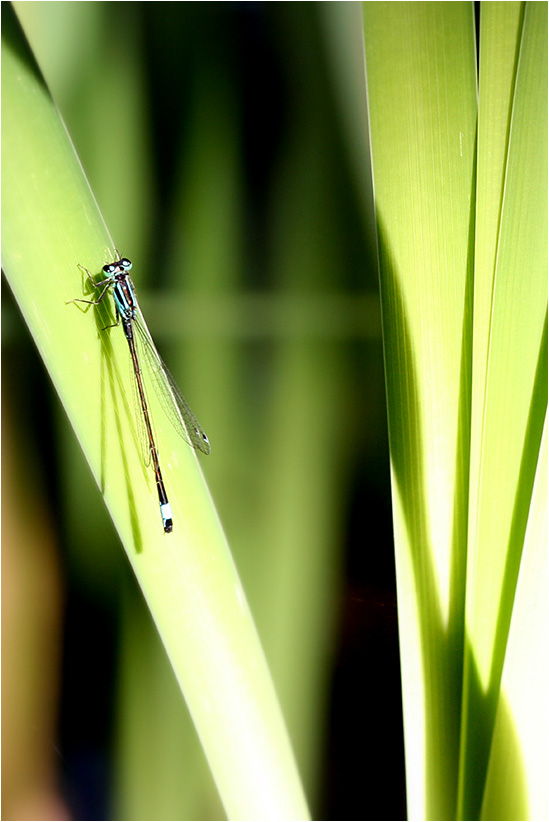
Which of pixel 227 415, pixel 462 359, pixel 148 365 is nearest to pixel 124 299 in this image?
pixel 148 365

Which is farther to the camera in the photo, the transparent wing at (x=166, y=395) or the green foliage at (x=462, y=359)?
the transparent wing at (x=166, y=395)

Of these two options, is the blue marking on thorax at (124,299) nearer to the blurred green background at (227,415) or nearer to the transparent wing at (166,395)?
the transparent wing at (166,395)

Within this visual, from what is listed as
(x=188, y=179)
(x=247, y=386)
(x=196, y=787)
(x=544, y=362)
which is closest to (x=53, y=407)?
(x=247, y=386)

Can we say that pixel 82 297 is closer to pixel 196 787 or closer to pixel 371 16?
pixel 371 16

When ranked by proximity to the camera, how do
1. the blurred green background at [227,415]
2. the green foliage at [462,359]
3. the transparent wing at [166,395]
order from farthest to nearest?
the blurred green background at [227,415] < the transparent wing at [166,395] < the green foliage at [462,359]

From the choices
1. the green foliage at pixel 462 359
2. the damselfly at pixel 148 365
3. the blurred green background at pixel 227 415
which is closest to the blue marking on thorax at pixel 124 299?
the damselfly at pixel 148 365

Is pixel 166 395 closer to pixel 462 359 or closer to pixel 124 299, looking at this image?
pixel 124 299

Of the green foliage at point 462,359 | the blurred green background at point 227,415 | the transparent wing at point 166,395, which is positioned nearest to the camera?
the green foliage at point 462,359
